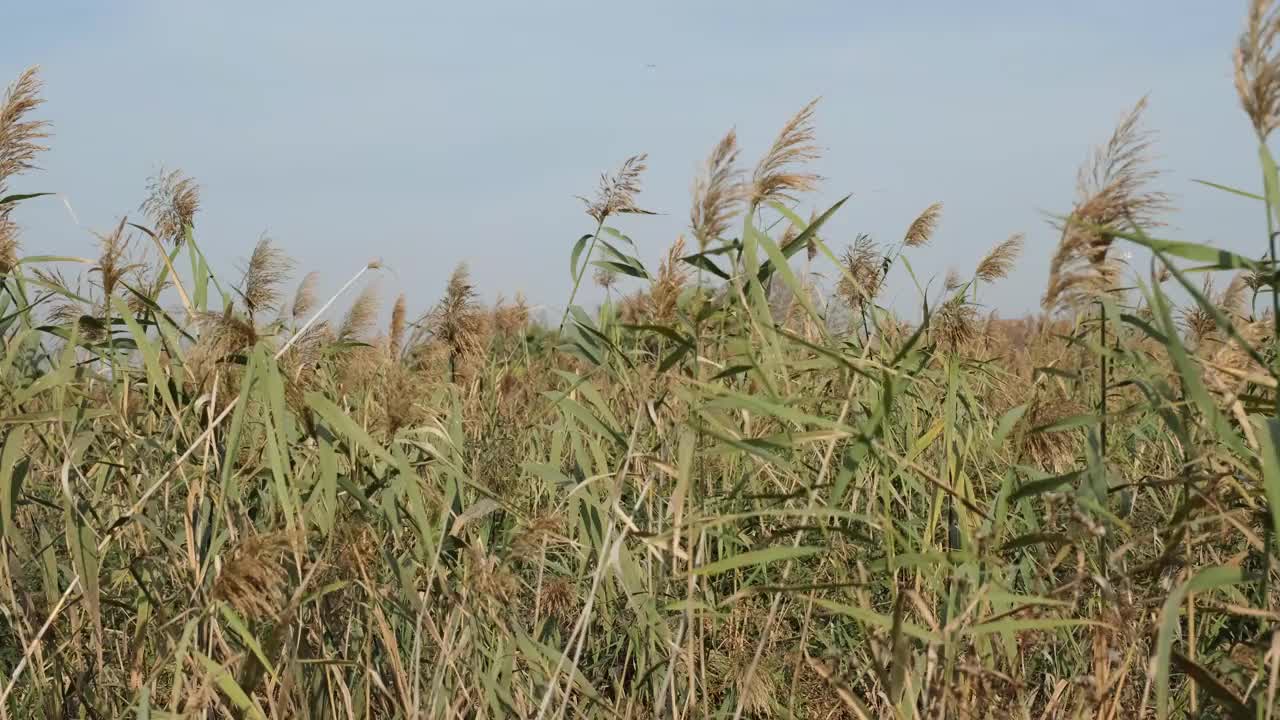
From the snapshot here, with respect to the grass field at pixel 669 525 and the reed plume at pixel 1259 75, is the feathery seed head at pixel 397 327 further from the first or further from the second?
the reed plume at pixel 1259 75

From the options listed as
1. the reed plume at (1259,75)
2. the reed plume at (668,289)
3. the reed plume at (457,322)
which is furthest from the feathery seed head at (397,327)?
the reed plume at (1259,75)

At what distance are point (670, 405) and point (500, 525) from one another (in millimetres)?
804

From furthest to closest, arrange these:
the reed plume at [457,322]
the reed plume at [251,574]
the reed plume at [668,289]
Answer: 1. the reed plume at [457,322]
2. the reed plume at [668,289]
3. the reed plume at [251,574]

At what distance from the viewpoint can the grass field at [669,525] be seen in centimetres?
153

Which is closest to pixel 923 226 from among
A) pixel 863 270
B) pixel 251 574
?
pixel 863 270

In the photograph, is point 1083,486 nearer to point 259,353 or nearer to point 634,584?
point 634,584

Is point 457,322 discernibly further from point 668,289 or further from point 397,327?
point 668,289

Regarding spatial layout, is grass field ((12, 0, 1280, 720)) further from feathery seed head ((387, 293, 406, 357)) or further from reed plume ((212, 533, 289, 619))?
feathery seed head ((387, 293, 406, 357))

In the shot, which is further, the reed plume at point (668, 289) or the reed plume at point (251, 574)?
the reed plume at point (668, 289)

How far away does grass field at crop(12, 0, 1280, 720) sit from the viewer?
1530 millimetres

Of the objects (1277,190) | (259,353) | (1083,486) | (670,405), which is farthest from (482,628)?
(1277,190)

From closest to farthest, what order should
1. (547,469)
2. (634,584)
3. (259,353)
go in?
1. (259,353)
2. (634,584)
3. (547,469)

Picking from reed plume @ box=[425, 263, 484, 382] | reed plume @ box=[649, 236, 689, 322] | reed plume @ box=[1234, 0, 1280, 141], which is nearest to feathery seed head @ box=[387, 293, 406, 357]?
reed plume @ box=[425, 263, 484, 382]

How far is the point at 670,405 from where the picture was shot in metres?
2.22
